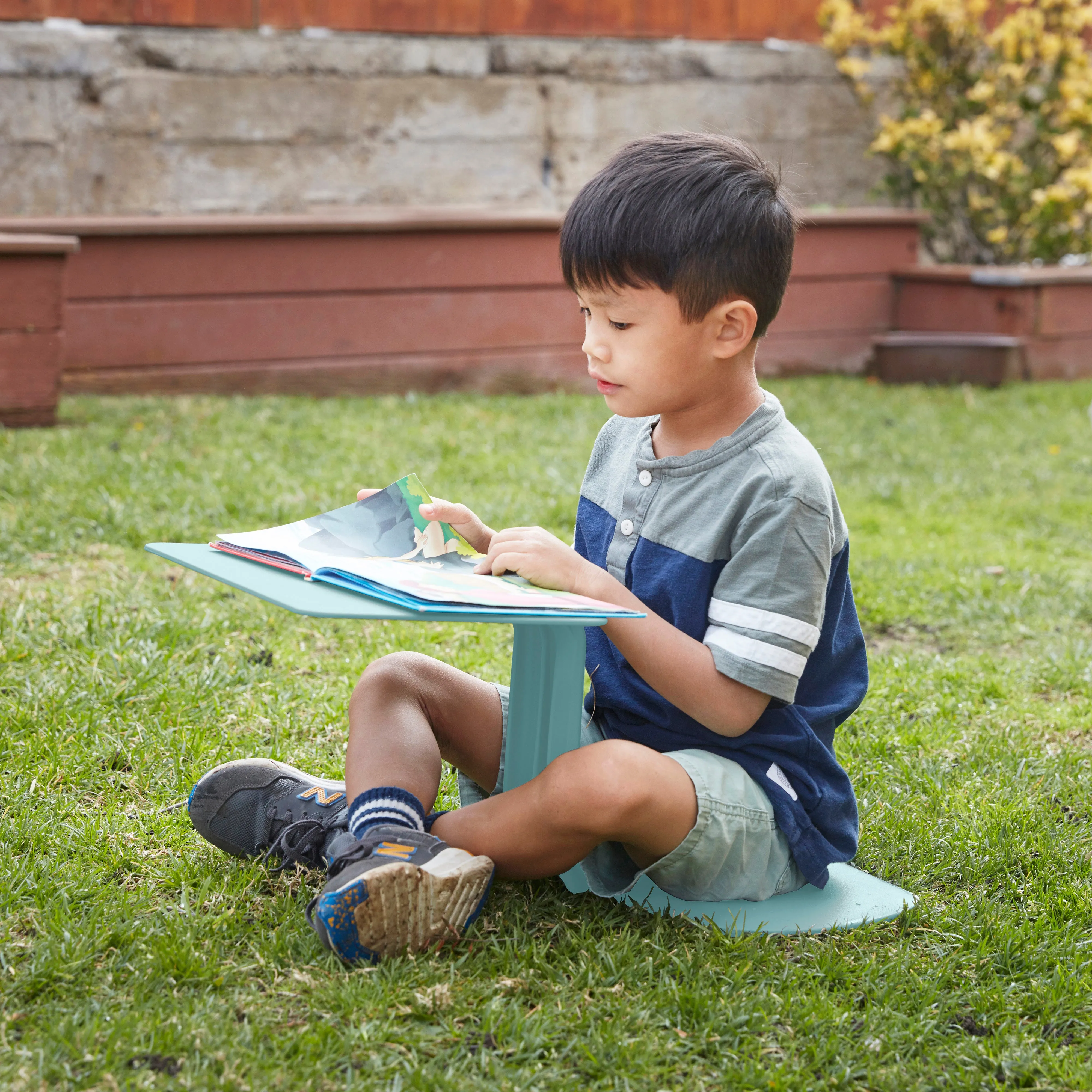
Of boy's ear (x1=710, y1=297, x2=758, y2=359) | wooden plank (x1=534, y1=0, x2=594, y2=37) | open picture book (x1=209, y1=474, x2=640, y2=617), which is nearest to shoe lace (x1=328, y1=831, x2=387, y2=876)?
open picture book (x1=209, y1=474, x2=640, y2=617)

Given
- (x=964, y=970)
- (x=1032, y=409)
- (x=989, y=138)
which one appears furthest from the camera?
(x=989, y=138)

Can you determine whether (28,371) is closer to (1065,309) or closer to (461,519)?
(461,519)

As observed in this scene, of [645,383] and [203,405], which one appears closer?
[645,383]

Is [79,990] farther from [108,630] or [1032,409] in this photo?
[1032,409]

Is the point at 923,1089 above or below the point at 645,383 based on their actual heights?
below

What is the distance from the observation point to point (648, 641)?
5.19 ft

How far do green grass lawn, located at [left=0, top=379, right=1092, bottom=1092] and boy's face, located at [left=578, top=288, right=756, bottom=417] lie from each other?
27.0 inches

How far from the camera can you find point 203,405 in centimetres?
516

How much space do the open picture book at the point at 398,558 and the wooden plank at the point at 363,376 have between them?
3.63 metres

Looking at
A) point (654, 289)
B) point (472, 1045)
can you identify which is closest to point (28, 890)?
point (472, 1045)

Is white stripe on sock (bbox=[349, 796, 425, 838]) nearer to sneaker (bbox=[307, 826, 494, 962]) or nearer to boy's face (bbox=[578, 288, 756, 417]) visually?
sneaker (bbox=[307, 826, 494, 962])

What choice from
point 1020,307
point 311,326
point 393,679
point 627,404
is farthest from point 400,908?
point 1020,307

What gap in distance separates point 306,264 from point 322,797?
412 centimetres

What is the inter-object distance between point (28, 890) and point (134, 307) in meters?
3.94
